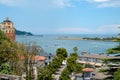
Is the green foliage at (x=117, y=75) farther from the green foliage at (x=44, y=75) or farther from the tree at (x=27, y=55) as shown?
the tree at (x=27, y=55)

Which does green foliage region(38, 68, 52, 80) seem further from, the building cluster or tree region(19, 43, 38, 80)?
the building cluster

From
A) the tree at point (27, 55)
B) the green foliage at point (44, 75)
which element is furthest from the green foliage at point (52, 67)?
the tree at point (27, 55)

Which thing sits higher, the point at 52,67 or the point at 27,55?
the point at 27,55

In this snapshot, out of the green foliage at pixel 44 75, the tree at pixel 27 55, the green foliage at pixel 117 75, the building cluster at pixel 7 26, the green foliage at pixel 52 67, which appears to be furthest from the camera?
the building cluster at pixel 7 26

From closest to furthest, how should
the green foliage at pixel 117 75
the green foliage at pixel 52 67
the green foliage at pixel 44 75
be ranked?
the green foliage at pixel 117 75 → the green foliage at pixel 44 75 → the green foliage at pixel 52 67

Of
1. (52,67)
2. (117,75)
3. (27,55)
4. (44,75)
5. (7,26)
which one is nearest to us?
(117,75)

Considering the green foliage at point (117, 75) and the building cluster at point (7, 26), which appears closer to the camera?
the green foliage at point (117, 75)

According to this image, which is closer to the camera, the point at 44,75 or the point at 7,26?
the point at 44,75

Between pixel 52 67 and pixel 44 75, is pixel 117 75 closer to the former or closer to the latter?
pixel 44 75

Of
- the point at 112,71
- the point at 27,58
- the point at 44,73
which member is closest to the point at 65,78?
the point at 44,73

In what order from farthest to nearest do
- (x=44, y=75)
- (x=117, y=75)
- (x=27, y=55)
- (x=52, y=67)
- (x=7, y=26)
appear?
(x=7, y=26) → (x=52, y=67) → (x=27, y=55) → (x=44, y=75) → (x=117, y=75)

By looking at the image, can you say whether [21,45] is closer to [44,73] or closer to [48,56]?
[44,73]

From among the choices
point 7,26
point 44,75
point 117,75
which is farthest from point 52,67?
point 117,75

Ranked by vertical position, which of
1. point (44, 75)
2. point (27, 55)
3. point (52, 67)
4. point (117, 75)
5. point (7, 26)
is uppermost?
point (7, 26)
